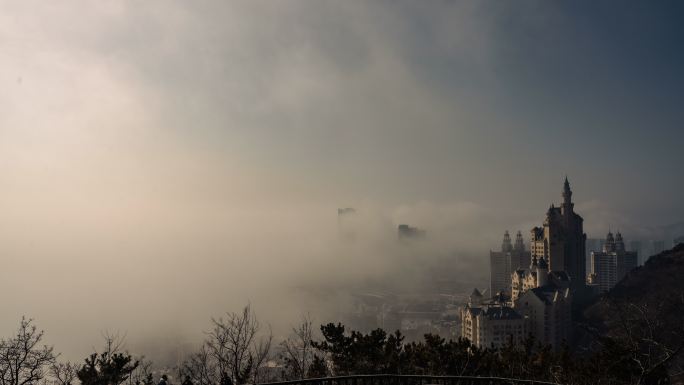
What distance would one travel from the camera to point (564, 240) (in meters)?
86.4

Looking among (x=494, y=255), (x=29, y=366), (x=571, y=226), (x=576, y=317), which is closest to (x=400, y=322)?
(x=494, y=255)

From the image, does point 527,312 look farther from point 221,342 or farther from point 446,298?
point 446,298

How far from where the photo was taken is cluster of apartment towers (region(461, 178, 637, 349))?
5597cm

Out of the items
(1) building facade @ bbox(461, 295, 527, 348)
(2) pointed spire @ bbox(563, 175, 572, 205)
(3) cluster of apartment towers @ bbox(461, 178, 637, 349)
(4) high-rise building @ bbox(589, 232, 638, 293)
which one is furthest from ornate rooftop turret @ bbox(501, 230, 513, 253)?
(1) building facade @ bbox(461, 295, 527, 348)

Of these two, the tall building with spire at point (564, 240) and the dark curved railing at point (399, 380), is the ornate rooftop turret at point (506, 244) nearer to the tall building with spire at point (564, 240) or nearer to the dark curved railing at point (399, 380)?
the tall building with spire at point (564, 240)

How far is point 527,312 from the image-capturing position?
59.3 m

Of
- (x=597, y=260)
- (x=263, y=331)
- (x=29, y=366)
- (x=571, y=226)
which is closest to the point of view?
(x=29, y=366)

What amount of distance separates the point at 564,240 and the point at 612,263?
36.2 meters

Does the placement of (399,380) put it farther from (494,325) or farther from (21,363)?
(494,325)

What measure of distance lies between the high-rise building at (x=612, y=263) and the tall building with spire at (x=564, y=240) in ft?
80.8

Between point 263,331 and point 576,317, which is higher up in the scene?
point 576,317

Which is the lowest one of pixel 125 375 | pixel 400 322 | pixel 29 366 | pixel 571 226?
pixel 400 322

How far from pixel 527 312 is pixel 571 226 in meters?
37.3

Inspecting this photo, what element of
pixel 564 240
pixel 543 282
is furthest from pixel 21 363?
pixel 564 240
